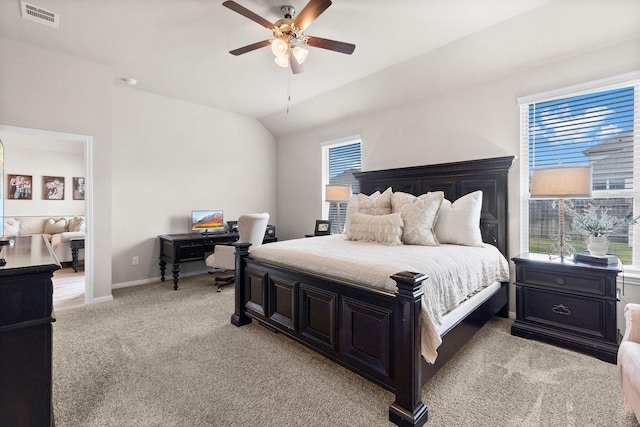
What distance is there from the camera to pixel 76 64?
134 inches

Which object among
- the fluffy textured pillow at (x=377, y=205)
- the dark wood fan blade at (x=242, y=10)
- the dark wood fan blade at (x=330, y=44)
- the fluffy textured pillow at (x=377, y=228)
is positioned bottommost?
the fluffy textured pillow at (x=377, y=228)

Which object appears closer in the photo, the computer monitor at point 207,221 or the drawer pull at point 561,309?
the drawer pull at point 561,309

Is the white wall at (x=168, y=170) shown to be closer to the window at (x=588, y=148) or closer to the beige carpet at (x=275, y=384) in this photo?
the beige carpet at (x=275, y=384)

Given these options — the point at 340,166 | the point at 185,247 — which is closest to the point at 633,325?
the point at 340,166

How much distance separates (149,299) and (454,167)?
4.05 m

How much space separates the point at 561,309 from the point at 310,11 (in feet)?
10.2

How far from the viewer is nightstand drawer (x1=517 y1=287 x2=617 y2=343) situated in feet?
7.37

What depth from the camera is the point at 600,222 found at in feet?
8.00

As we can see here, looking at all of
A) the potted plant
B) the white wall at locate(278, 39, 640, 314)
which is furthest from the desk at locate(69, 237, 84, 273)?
the potted plant

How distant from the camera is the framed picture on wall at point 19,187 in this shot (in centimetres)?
621

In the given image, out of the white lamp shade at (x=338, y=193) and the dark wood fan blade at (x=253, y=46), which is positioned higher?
the dark wood fan blade at (x=253, y=46)

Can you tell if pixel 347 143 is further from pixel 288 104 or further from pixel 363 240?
pixel 363 240

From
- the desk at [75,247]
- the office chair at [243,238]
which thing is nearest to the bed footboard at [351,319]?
the office chair at [243,238]

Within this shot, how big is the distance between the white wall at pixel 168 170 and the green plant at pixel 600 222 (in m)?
4.76
